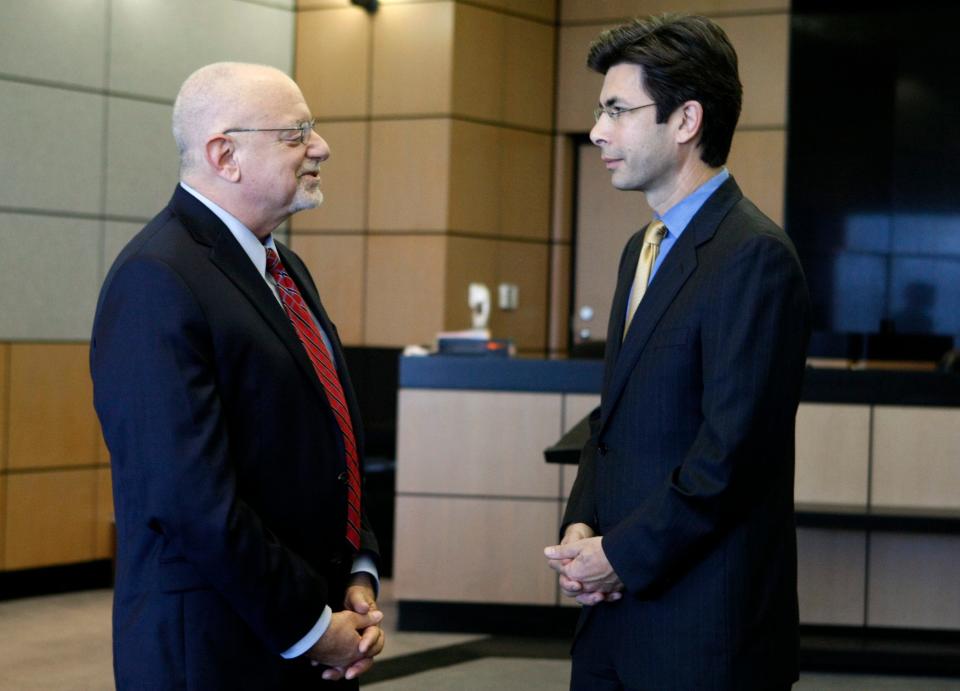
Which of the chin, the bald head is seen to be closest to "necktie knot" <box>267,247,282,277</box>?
the chin

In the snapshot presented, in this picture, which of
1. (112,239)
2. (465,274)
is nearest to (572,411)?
(465,274)

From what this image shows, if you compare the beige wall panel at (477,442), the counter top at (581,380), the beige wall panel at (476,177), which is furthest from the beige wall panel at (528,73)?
the beige wall panel at (477,442)

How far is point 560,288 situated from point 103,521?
11.3 ft

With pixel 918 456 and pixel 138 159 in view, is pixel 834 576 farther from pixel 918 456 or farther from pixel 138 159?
pixel 138 159

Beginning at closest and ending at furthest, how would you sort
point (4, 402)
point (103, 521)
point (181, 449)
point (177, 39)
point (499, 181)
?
point (181, 449)
point (4, 402)
point (103, 521)
point (177, 39)
point (499, 181)

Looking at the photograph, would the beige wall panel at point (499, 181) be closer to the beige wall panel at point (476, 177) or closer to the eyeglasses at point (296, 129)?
the beige wall panel at point (476, 177)

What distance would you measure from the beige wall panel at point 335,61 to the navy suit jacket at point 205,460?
19.8ft

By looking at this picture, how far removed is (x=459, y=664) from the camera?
17.9 ft

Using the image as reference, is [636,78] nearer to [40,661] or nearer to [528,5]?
[40,661]

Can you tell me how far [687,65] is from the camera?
7.14ft

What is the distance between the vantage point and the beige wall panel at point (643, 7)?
26.7 feet

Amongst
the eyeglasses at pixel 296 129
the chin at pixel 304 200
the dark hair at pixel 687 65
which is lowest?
the chin at pixel 304 200

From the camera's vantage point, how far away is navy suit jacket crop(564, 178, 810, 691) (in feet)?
6.71

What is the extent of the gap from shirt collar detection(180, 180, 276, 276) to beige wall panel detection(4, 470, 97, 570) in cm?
493
